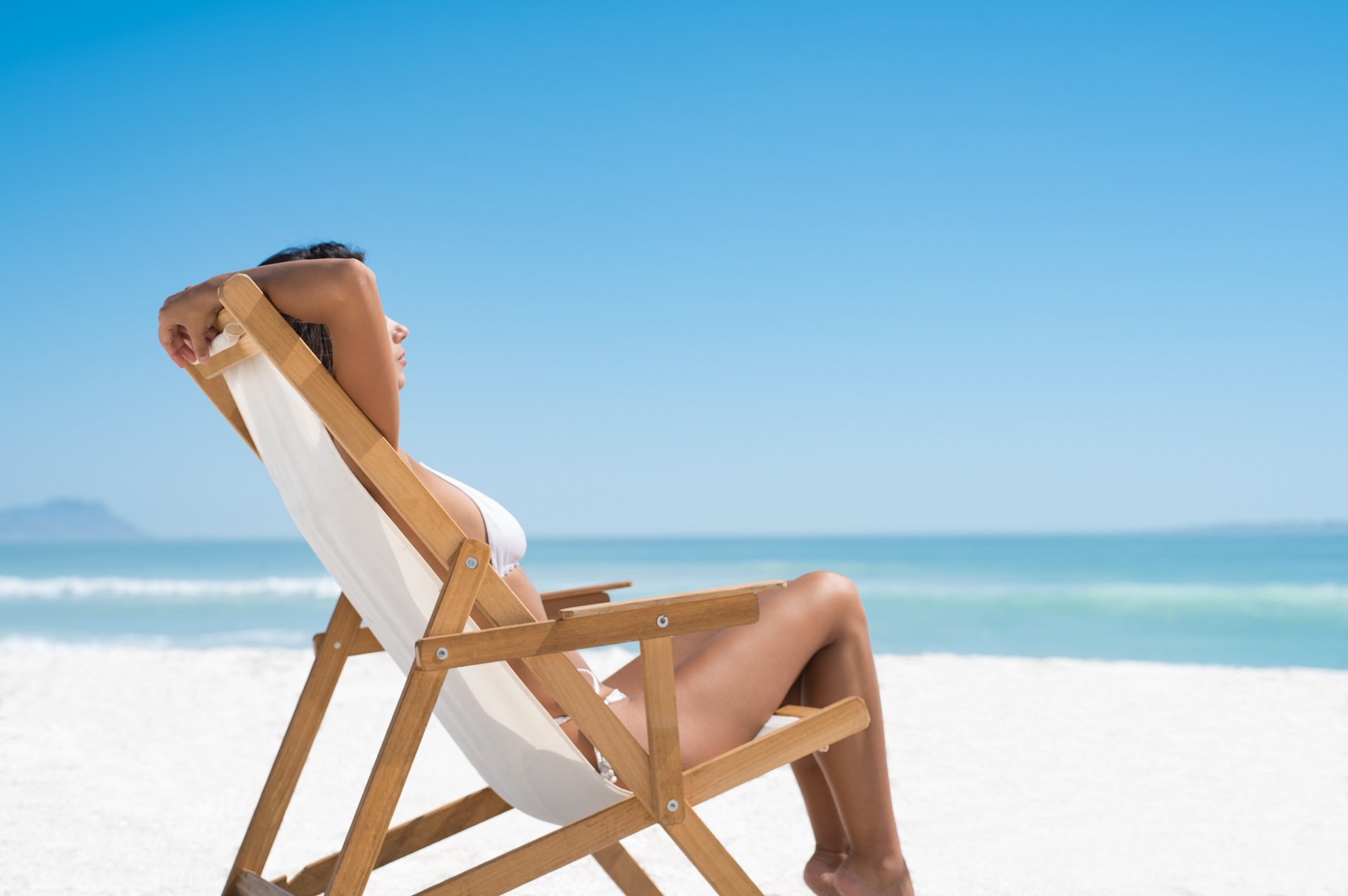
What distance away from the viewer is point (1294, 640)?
44.6ft

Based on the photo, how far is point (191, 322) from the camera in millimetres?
1636

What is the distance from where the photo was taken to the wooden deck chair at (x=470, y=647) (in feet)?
4.85

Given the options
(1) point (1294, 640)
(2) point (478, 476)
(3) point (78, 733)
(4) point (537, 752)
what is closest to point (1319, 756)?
(4) point (537, 752)

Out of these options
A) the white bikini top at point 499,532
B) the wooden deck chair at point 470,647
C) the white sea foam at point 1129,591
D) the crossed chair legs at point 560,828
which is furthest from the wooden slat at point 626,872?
the white sea foam at point 1129,591

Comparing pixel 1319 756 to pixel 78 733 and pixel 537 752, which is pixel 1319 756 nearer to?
pixel 537 752

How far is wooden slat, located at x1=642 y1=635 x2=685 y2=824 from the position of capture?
1.60m

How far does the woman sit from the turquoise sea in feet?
37.1

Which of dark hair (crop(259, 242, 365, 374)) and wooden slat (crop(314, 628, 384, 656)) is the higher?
dark hair (crop(259, 242, 365, 374))

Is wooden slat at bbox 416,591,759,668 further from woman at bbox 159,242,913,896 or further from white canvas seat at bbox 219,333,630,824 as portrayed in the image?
woman at bbox 159,242,913,896

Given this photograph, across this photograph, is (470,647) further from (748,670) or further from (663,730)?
(748,670)

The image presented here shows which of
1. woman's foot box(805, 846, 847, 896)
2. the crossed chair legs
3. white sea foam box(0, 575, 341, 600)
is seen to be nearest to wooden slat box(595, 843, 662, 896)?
the crossed chair legs

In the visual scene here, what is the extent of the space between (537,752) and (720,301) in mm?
34012

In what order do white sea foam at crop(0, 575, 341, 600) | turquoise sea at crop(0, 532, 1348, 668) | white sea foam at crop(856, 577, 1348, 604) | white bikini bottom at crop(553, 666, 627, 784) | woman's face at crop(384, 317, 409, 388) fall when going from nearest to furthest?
1. white bikini bottom at crop(553, 666, 627, 784)
2. woman's face at crop(384, 317, 409, 388)
3. turquoise sea at crop(0, 532, 1348, 668)
4. white sea foam at crop(856, 577, 1348, 604)
5. white sea foam at crop(0, 575, 341, 600)

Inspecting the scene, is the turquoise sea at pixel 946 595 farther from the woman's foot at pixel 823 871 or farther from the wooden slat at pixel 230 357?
the wooden slat at pixel 230 357
